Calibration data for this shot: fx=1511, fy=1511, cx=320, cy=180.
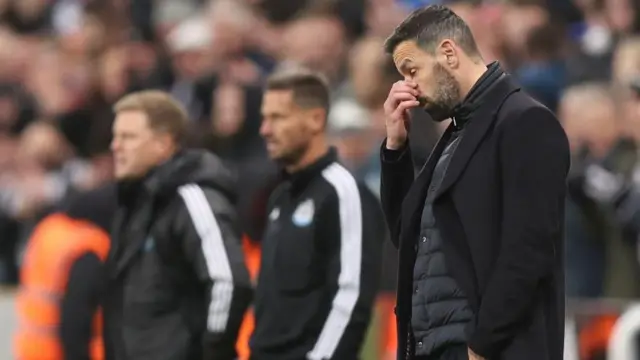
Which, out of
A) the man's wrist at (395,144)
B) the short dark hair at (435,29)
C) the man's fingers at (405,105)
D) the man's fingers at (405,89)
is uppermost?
the short dark hair at (435,29)

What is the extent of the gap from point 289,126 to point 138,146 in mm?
720

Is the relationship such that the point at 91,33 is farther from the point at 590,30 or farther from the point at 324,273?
the point at 324,273

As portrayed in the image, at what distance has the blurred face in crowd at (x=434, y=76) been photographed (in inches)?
189

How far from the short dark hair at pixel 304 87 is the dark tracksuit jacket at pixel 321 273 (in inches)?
12.4

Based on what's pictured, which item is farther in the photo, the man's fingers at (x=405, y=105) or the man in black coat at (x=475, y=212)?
A: the man's fingers at (x=405, y=105)

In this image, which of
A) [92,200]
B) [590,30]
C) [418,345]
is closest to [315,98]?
[92,200]

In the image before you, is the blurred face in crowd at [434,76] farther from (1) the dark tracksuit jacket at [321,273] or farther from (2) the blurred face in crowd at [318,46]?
(2) the blurred face in crowd at [318,46]

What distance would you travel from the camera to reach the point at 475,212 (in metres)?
4.65

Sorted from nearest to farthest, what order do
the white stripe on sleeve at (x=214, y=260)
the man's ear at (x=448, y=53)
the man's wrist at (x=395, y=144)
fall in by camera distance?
the man's ear at (x=448, y=53)
the man's wrist at (x=395, y=144)
the white stripe on sleeve at (x=214, y=260)

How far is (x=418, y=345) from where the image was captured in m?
4.81

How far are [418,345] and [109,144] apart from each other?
154 inches

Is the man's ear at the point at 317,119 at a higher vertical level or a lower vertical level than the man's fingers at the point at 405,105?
lower

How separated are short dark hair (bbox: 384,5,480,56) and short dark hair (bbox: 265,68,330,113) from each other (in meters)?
1.89

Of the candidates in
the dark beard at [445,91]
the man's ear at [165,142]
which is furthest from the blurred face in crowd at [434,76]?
the man's ear at [165,142]
